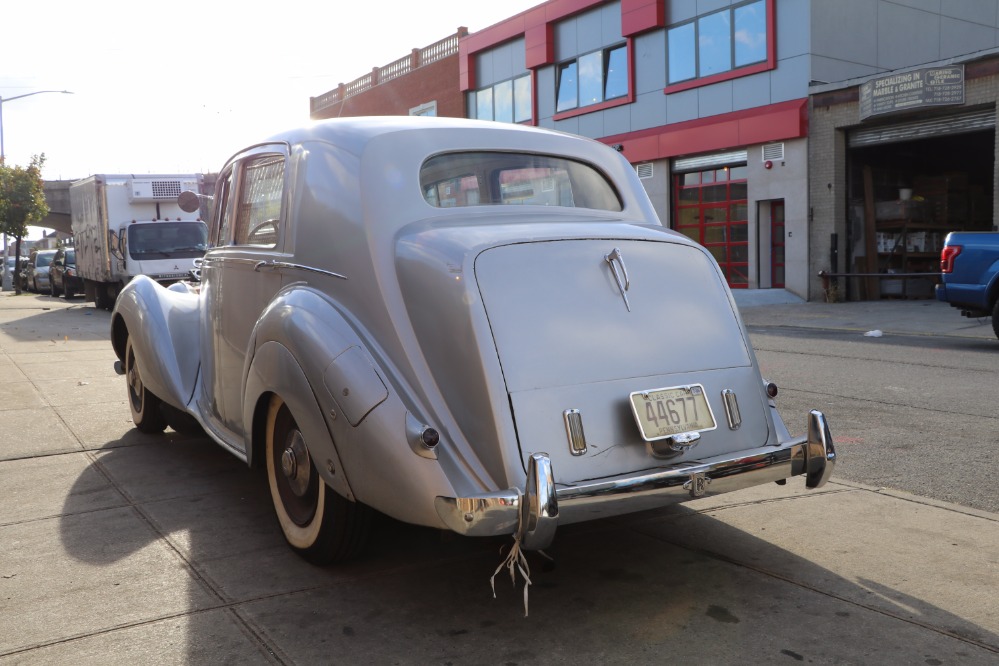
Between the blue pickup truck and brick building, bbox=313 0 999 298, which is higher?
brick building, bbox=313 0 999 298

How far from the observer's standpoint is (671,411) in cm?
352

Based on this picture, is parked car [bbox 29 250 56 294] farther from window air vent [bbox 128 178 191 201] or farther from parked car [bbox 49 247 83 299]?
window air vent [bbox 128 178 191 201]

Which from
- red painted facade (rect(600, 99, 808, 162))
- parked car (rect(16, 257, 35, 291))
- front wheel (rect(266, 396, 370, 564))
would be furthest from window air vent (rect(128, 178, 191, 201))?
parked car (rect(16, 257, 35, 291))

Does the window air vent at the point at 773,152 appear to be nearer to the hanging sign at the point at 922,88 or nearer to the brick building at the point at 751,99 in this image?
the brick building at the point at 751,99

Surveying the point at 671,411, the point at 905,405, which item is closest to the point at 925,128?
the point at 905,405

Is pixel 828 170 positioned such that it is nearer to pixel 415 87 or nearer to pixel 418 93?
pixel 418 93

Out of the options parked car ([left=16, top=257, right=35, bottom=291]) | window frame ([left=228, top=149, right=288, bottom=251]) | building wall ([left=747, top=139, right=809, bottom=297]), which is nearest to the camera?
window frame ([left=228, top=149, right=288, bottom=251])

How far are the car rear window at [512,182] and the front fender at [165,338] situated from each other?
7.32 ft

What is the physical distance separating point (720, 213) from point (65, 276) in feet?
69.6

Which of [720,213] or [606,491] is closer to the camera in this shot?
[606,491]

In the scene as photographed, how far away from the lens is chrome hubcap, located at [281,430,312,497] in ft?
12.8

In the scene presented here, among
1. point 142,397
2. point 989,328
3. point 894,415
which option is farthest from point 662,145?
point 142,397

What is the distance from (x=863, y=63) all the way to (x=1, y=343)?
20.1 metres

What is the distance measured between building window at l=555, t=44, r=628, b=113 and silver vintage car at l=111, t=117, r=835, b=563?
2395cm
